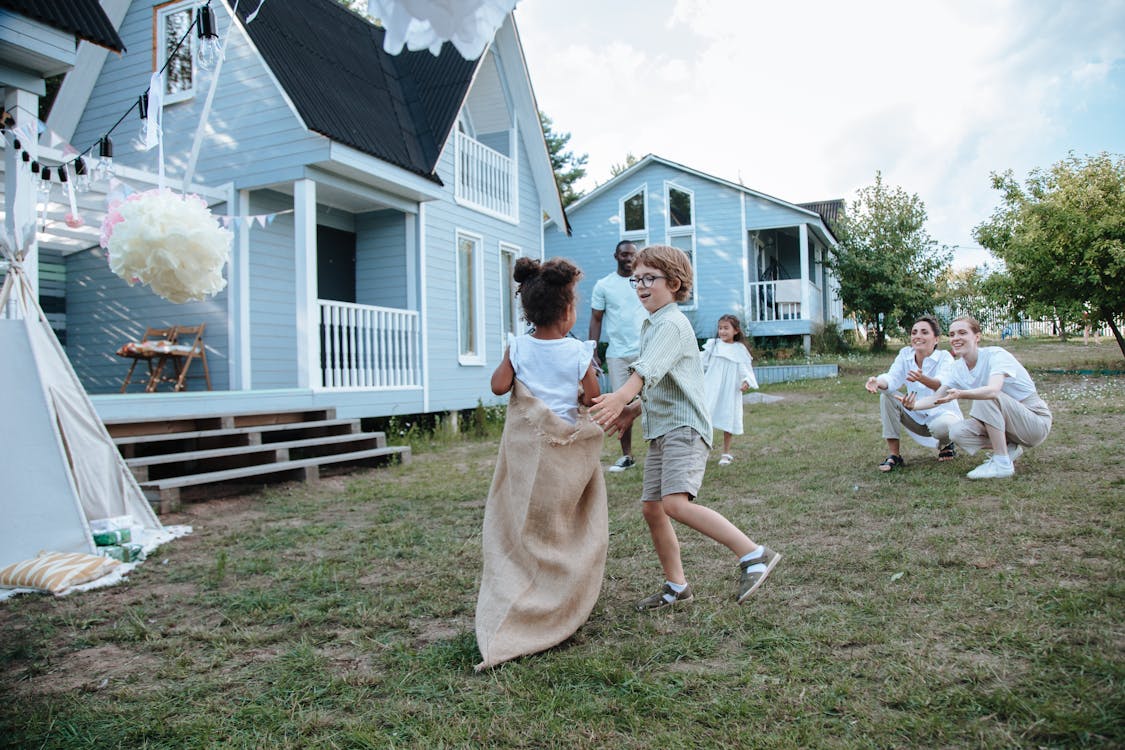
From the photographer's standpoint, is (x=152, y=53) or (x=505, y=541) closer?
(x=505, y=541)

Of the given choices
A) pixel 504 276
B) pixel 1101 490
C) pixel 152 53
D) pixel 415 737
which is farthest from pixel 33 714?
pixel 504 276

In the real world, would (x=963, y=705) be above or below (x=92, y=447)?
below

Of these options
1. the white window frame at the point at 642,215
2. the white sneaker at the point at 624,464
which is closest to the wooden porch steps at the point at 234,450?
the white sneaker at the point at 624,464

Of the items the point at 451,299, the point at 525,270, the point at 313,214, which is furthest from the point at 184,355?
the point at 525,270

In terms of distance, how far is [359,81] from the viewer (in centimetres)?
1094

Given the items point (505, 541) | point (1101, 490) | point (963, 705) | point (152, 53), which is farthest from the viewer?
point (152, 53)

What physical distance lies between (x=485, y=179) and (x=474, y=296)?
214 centimetres

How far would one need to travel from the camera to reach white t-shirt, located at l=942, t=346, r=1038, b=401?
5.29m

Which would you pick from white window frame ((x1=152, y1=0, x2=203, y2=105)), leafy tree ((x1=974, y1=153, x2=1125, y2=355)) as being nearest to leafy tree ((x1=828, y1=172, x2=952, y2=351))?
leafy tree ((x1=974, y1=153, x2=1125, y2=355))

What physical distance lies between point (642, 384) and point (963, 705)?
1499 millimetres

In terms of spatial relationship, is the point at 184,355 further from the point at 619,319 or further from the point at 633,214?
the point at 633,214

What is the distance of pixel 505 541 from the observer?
2.90m

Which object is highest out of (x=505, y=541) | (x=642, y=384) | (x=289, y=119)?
(x=289, y=119)

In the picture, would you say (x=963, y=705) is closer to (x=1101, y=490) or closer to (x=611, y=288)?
(x=1101, y=490)
